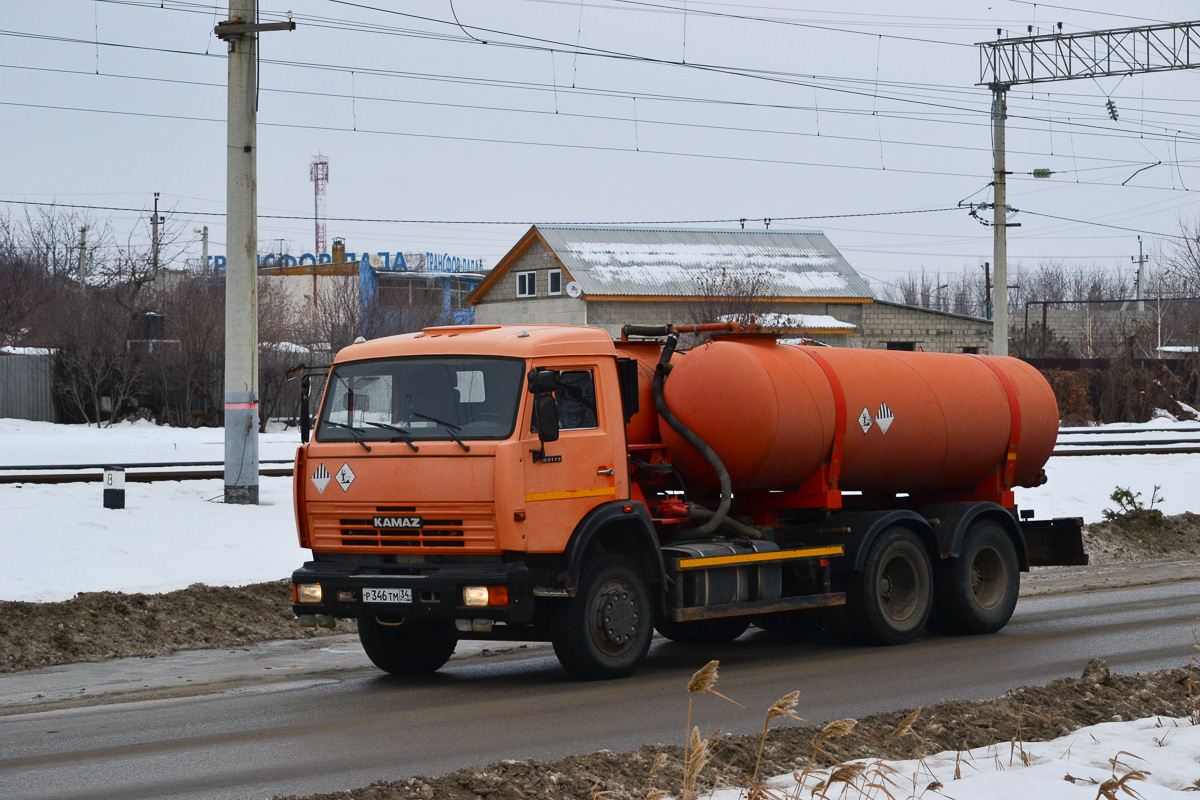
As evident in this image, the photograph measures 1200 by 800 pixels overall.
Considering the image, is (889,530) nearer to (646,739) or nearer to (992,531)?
(992,531)

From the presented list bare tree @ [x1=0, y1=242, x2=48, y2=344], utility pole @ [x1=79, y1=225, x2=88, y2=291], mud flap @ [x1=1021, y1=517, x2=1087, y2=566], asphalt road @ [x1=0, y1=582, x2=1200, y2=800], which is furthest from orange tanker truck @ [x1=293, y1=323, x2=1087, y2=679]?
utility pole @ [x1=79, y1=225, x2=88, y2=291]

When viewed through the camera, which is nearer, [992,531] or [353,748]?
[353,748]

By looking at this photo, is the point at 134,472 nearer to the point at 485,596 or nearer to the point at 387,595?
the point at 387,595

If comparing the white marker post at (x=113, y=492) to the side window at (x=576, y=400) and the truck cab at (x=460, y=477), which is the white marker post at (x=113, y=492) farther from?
the side window at (x=576, y=400)

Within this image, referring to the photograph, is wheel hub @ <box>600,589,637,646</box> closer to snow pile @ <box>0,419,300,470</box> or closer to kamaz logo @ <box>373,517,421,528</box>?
kamaz logo @ <box>373,517,421,528</box>

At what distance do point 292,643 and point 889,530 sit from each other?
5.60m

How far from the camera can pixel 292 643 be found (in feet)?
42.8

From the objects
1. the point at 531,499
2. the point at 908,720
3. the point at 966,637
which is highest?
the point at 531,499

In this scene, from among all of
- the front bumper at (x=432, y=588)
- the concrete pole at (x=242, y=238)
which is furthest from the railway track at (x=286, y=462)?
the front bumper at (x=432, y=588)

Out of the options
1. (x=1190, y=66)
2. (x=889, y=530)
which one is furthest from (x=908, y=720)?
(x=1190, y=66)

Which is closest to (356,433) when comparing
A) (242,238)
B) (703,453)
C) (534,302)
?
(703,453)

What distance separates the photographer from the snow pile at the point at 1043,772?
6.32 meters

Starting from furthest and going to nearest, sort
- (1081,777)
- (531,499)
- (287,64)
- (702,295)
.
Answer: (702,295) < (287,64) < (531,499) < (1081,777)

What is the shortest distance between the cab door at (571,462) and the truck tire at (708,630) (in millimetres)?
2629
